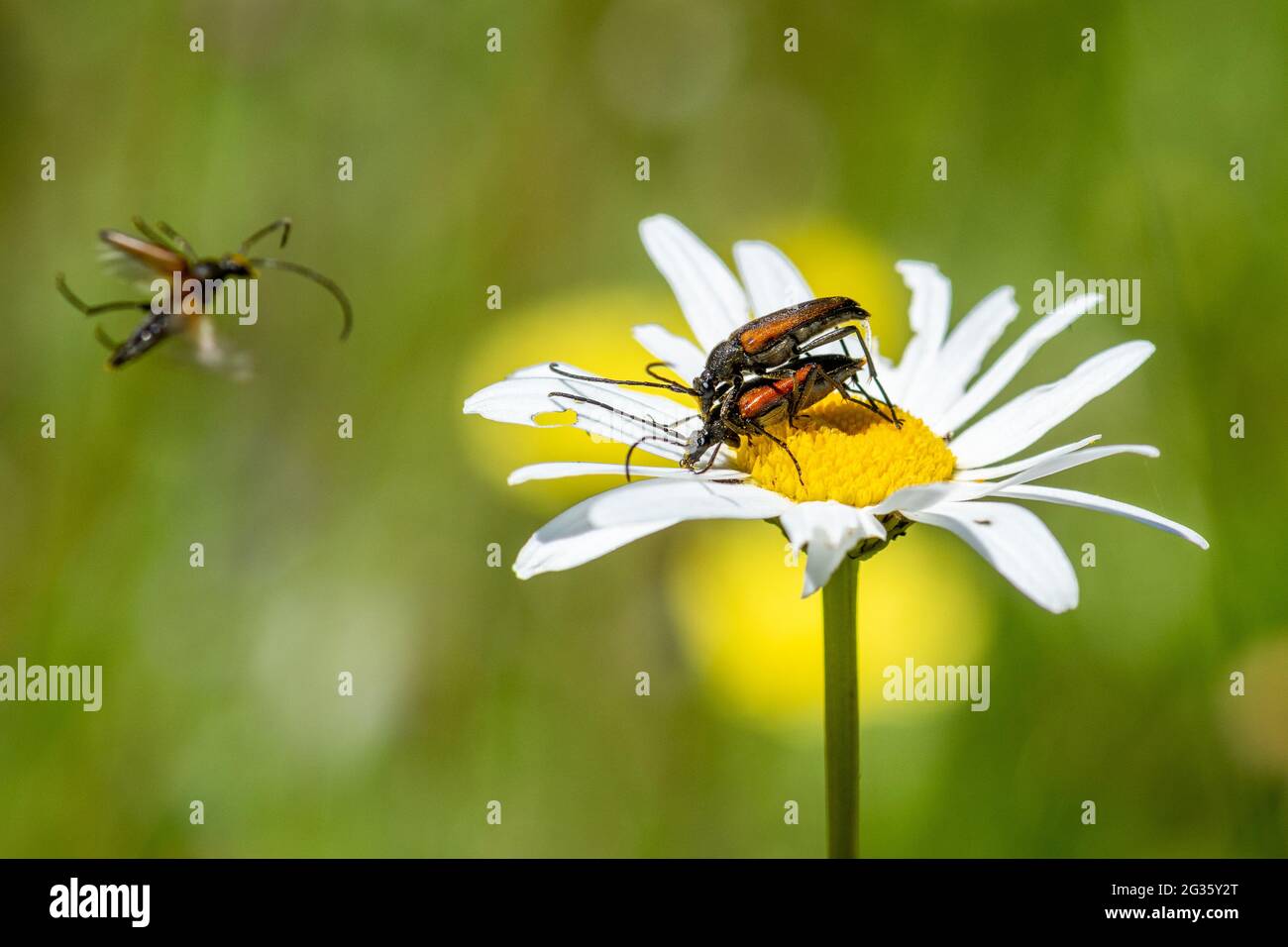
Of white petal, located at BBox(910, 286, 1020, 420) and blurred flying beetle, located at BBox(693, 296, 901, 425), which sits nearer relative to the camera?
blurred flying beetle, located at BBox(693, 296, 901, 425)

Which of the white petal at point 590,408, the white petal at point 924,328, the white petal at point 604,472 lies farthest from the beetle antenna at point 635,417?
the white petal at point 924,328

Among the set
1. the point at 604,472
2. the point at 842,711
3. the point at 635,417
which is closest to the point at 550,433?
the point at 635,417

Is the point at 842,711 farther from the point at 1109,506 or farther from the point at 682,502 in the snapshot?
the point at 1109,506

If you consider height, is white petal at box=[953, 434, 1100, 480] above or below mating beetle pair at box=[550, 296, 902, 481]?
below

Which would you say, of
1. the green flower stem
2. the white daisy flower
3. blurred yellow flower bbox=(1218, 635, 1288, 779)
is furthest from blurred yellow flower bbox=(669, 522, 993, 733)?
the green flower stem

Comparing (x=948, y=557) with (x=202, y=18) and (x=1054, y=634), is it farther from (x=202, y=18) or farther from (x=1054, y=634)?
(x=202, y=18)

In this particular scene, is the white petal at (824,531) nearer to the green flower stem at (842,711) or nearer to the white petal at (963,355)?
the green flower stem at (842,711)

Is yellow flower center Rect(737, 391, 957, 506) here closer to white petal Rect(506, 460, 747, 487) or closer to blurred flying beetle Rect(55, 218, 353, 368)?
white petal Rect(506, 460, 747, 487)

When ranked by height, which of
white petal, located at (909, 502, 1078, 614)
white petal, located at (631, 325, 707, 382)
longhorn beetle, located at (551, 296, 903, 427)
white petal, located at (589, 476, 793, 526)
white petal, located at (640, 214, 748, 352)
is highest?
white petal, located at (640, 214, 748, 352)
